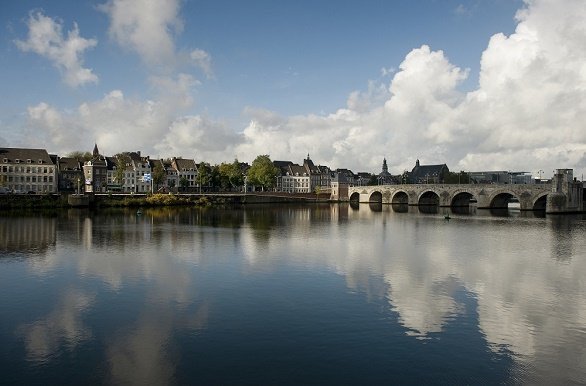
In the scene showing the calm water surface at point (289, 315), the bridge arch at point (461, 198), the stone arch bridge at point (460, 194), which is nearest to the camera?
the calm water surface at point (289, 315)

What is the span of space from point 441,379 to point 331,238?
1391 inches

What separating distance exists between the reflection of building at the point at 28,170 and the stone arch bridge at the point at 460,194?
92.8m

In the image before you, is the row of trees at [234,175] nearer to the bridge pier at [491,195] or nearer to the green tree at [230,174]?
the green tree at [230,174]

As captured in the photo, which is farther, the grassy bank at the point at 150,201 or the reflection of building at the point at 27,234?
the grassy bank at the point at 150,201

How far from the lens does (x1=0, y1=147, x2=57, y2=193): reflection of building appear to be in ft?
386

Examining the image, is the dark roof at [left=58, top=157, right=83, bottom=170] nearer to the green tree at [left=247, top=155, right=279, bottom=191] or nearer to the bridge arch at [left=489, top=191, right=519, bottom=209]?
the green tree at [left=247, top=155, right=279, bottom=191]

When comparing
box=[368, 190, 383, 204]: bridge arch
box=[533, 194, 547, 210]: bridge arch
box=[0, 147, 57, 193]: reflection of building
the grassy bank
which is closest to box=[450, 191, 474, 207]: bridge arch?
box=[533, 194, 547, 210]: bridge arch

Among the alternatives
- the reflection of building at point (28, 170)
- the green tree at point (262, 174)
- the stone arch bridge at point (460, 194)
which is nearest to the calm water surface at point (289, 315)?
the stone arch bridge at point (460, 194)

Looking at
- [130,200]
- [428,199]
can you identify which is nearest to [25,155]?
[130,200]

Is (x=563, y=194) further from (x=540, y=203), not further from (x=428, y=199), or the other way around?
(x=428, y=199)

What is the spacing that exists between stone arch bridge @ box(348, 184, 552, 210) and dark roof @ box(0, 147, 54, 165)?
9419 cm

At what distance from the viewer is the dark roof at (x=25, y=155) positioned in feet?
389

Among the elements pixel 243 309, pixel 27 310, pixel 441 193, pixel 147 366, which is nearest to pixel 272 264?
pixel 243 309

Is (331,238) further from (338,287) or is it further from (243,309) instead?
(243,309)
